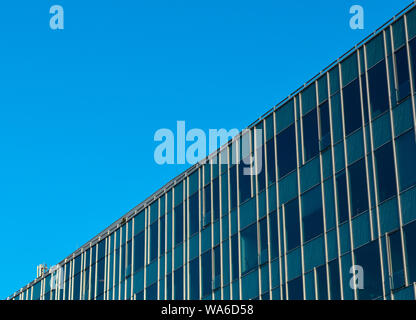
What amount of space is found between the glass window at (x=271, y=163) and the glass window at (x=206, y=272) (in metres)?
6.52

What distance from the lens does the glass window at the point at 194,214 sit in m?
48.2

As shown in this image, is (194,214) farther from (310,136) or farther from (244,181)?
(310,136)

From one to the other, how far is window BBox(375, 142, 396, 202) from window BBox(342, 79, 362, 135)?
2.28 m

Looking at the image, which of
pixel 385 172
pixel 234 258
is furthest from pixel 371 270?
pixel 234 258

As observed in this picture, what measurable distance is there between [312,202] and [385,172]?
507cm

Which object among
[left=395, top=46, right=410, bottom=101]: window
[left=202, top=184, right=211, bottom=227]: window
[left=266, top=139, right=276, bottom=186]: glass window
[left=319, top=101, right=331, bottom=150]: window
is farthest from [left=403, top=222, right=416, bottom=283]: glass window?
[left=202, top=184, right=211, bottom=227]: window

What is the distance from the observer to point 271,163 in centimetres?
4238

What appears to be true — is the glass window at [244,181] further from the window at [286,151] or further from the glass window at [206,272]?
the glass window at [206,272]

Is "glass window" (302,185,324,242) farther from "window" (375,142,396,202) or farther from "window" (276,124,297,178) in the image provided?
"window" (375,142,396,202)

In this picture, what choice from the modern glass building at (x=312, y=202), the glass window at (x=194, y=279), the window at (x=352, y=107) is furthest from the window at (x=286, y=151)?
the glass window at (x=194, y=279)

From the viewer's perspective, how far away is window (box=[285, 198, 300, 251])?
39.2 metres
